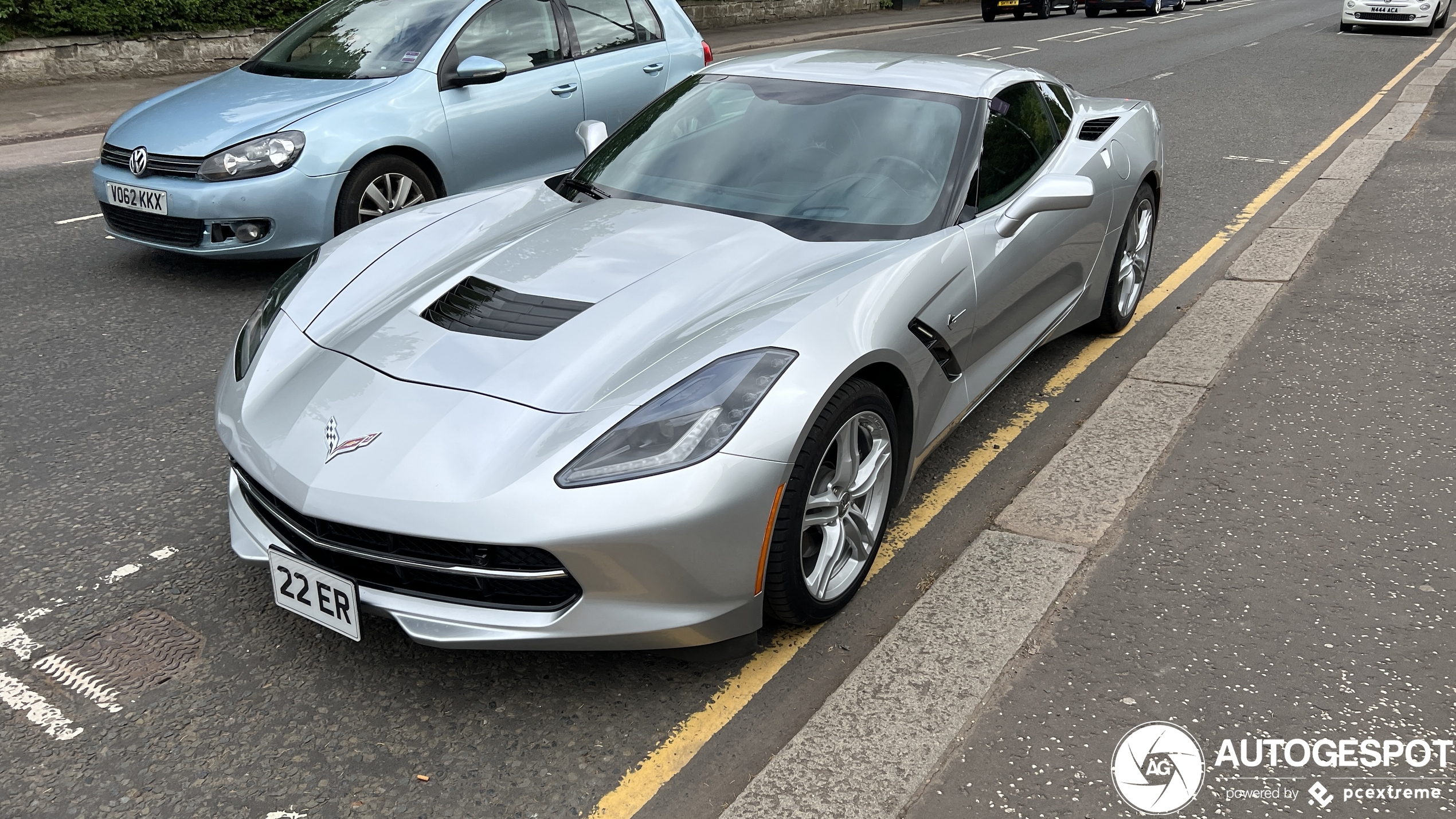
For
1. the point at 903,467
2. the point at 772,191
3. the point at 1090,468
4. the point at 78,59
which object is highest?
the point at 78,59

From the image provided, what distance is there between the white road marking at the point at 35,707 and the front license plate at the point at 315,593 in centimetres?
55

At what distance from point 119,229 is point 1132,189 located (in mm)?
5159

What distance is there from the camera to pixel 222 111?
5.85 metres

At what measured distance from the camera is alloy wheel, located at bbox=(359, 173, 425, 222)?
5.96 m

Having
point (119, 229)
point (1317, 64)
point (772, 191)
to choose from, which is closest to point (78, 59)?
point (119, 229)

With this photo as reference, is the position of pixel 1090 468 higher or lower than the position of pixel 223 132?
lower

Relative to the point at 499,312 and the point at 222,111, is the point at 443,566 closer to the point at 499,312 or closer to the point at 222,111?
the point at 499,312

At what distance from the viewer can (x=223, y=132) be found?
5.64 metres

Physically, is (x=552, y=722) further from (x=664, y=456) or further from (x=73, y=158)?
(x=73, y=158)

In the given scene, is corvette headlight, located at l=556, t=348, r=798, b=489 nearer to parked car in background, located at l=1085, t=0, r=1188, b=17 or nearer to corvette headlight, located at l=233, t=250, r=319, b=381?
corvette headlight, located at l=233, t=250, r=319, b=381

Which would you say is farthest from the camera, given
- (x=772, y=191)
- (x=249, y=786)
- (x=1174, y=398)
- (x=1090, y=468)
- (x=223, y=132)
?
(x=223, y=132)

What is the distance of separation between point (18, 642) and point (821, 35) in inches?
877

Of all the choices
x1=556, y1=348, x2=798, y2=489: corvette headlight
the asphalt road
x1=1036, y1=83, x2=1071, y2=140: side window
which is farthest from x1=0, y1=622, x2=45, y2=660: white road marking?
x1=1036, y1=83, x2=1071, y2=140: side window

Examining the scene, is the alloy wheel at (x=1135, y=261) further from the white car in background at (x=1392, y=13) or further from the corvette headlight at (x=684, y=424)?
the white car in background at (x=1392, y=13)
